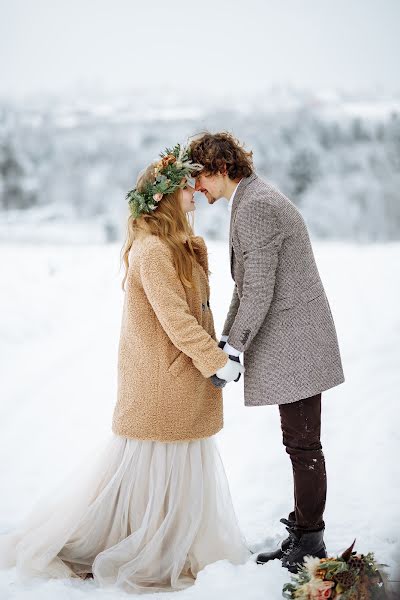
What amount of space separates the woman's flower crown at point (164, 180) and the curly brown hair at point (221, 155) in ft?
0.11

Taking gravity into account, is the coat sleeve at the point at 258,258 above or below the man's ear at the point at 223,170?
below

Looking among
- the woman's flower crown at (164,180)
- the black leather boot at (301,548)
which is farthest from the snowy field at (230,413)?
the woman's flower crown at (164,180)

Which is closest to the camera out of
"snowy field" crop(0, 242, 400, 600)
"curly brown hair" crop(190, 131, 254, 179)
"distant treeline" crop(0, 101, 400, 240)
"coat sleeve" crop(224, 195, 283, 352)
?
"coat sleeve" crop(224, 195, 283, 352)

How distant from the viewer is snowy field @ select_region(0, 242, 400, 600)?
9.34 feet

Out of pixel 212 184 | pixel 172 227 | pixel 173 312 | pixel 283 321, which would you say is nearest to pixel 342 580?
pixel 283 321

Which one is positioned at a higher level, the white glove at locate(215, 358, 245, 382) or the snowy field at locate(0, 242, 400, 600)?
the white glove at locate(215, 358, 245, 382)

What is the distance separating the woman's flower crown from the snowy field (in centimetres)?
98

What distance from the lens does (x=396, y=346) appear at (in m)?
5.39

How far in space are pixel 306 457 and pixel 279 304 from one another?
1.84 feet

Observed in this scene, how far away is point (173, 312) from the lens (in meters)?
2.51

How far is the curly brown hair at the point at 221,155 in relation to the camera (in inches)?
103

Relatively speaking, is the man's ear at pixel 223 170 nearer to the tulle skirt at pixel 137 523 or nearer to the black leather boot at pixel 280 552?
the tulle skirt at pixel 137 523

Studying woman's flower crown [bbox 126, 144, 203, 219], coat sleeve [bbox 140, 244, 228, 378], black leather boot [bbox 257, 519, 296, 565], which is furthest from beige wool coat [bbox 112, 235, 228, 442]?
black leather boot [bbox 257, 519, 296, 565]

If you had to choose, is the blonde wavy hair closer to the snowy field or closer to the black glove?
the black glove
